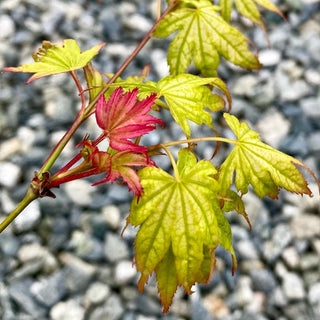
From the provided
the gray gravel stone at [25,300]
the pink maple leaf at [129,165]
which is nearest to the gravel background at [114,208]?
the gray gravel stone at [25,300]

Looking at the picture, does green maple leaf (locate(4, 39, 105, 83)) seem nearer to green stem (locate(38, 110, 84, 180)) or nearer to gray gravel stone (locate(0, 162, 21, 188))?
green stem (locate(38, 110, 84, 180))

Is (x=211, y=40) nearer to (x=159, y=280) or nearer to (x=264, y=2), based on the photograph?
(x=264, y=2)

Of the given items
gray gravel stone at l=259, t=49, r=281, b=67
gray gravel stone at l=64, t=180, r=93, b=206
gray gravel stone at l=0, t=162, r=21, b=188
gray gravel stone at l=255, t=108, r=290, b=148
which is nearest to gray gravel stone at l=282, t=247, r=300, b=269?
gray gravel stone at l=255, t=108, r=290, b=148

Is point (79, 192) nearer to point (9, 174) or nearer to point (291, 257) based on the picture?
point (9, 174)

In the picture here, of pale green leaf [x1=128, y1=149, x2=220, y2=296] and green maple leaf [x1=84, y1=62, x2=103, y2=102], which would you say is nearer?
pale green leaf [x1=128, y1=149, x2=220, y2=296]

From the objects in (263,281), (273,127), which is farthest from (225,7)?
(273,127)

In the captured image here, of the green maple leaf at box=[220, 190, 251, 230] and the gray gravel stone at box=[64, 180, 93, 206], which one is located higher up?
the green maple leaf at box=[220, 190, 251, 230]
